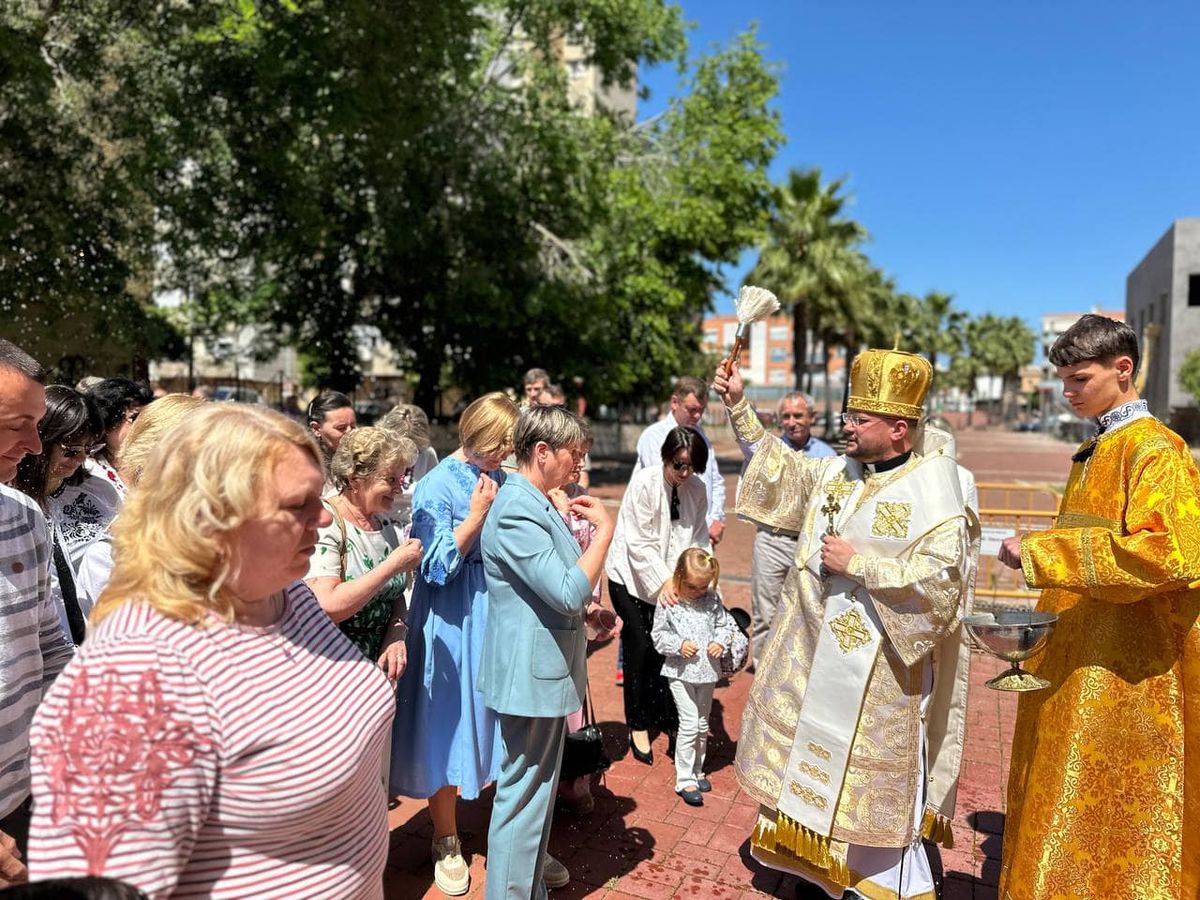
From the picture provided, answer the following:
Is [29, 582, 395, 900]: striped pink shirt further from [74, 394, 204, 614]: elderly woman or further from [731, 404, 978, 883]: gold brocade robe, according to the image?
[731, 404, 978, 883]: gold brocade robe

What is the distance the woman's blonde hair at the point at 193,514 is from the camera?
1504 mm

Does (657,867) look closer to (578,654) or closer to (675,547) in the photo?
(578,654)

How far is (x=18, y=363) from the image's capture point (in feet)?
7.89

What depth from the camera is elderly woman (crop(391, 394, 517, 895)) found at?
352cm

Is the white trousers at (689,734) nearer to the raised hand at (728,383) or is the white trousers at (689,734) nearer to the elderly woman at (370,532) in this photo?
the raised hand at (728,383)

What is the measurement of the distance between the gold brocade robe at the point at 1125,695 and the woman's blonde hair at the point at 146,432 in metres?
2.93

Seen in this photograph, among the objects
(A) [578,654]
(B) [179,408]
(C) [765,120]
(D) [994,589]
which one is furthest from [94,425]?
(C) [765,120]

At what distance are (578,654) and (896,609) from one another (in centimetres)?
116

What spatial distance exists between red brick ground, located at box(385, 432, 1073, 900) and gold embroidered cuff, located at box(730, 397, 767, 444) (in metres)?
1.84

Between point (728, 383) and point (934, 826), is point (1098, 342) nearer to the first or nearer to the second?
point (728, 383)

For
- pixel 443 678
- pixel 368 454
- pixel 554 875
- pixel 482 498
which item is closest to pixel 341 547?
pixel 368 454

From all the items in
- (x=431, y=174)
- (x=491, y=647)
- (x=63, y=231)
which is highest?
(x=431, y=174)

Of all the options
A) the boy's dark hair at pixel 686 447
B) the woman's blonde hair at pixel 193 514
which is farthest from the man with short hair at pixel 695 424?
the woman's blonde hair at pixel 193 514

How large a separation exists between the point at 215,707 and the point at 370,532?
73.2 inches
